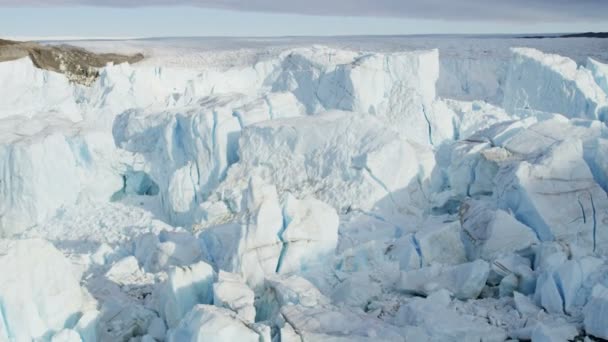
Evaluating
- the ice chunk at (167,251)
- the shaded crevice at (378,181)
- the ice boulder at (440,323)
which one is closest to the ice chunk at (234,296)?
the ice boulder at (440,323)

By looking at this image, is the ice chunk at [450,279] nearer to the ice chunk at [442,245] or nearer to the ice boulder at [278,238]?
the ice chunk at [442,245]

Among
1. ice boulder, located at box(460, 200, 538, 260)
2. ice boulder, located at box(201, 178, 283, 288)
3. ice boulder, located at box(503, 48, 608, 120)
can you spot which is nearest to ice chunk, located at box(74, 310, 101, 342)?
ice boulder, located at box(201, 178, 283, 288)

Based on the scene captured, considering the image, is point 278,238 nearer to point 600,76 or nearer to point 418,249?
point 418,249

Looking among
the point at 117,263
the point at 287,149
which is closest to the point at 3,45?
the point at 287,149

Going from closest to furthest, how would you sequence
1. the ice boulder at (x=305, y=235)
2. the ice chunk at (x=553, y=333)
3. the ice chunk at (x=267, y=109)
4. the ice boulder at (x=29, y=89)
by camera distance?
the ice chunk at (x=553, y=333) → the ice boulder at (x=305, y=235) → the ice chunk at (x=267, y=109) → the ice boulder at (x=29, y=89)

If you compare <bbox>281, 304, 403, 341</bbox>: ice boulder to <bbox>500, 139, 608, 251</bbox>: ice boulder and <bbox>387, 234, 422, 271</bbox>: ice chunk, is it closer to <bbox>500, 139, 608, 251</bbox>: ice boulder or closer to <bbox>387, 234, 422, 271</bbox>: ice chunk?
<bbox>387, 234, 422, 271</bbox>: ice chunk

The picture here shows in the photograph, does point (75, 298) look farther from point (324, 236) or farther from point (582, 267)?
point (582, 267)
